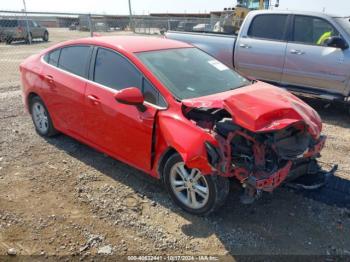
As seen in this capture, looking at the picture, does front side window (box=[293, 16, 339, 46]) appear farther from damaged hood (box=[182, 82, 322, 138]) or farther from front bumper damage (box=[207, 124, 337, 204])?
front bumper damage (box=[207, 124, 337, 204])

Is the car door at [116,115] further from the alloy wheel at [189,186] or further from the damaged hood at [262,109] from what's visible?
the damaged hood at [262,109]

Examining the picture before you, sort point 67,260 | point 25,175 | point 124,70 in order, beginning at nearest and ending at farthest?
point 67,260 < point 124,70 < point 25,175

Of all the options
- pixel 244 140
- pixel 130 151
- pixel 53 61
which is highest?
pixel 53 61

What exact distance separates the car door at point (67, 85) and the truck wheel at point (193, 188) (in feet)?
4.91

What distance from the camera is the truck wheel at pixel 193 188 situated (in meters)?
3.35

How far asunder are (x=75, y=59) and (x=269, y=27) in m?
4.45

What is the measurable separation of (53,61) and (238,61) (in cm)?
413

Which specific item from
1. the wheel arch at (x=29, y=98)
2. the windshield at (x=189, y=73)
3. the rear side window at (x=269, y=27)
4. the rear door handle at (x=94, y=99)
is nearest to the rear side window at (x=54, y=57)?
the wheel arch at (x=29, y=98)

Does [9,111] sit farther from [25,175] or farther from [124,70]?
[124,70]

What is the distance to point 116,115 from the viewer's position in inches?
155

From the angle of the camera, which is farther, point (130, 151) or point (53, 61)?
point (53, 61)

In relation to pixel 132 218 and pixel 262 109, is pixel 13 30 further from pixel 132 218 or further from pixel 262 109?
pixel 262 109

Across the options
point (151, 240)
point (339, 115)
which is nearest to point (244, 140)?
point (151, 240)

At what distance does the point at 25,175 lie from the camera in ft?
14.5
